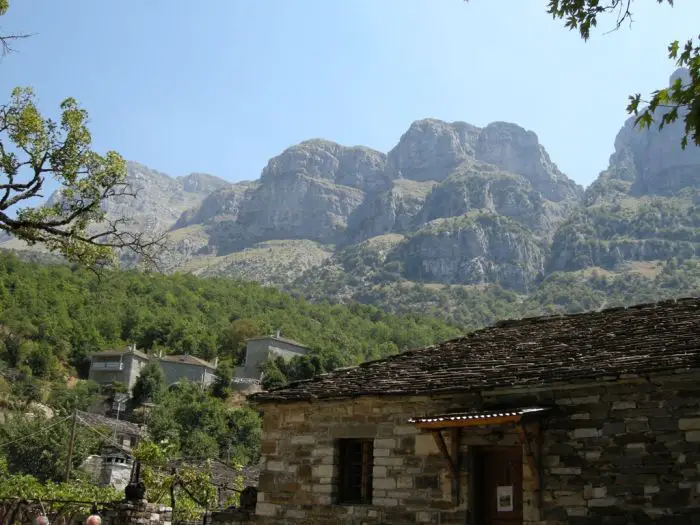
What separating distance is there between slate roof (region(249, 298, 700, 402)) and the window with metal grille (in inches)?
37.1

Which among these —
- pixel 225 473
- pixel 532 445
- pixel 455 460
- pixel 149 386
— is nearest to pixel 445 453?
pixel 455 460

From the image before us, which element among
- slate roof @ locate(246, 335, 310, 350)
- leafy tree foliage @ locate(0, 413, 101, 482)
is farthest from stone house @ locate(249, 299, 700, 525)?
slate roof @ locate(246, 335, 310, 350)

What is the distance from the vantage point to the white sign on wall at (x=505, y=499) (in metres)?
11.4

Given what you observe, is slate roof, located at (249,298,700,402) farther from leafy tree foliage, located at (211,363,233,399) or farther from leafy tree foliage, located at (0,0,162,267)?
leafy tree foliage, located at (211,363,233,399)

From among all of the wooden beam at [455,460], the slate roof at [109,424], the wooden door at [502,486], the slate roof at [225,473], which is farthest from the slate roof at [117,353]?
the wooden door at [502,486]

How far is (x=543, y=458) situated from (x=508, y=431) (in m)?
0.68

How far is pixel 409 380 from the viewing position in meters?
13.0

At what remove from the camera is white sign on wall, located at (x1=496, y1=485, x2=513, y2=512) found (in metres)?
11.4

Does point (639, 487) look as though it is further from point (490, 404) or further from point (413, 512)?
point (413, 512)

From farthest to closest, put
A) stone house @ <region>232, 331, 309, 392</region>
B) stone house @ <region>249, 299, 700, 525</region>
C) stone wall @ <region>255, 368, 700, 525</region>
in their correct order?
stone house @ <region>232, 331, 309, 392</region>
stone house @ <region>249, 299, 700, 525</region>
stone wall @ <region>255, 368, 700, 525</region>

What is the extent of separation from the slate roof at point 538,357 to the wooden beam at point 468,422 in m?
0.65

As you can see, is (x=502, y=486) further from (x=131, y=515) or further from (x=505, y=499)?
(x=131, y=515)

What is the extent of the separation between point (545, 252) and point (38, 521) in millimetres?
180619

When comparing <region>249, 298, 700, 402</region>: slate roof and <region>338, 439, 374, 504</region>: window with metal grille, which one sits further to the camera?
<region>338, 439, 374, 504</region>: window with metal grille
